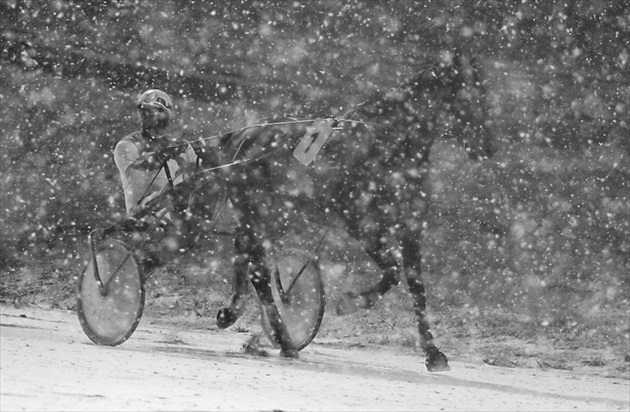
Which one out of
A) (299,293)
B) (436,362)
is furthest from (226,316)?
(436,362)

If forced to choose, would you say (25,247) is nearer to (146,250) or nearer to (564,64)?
(146,250)

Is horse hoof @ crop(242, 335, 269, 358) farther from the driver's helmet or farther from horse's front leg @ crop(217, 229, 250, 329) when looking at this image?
the driver's helmet

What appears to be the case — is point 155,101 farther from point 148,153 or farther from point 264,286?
point 264,286

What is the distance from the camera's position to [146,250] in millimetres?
7988

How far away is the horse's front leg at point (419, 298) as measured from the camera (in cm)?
799

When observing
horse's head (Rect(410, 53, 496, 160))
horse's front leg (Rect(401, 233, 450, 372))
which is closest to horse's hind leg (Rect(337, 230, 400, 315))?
horse's front leg (Rect(401, 233, 450, 372))

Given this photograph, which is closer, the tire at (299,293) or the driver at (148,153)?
the driver at (148,153)

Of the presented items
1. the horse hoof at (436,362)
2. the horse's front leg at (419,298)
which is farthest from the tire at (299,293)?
the horse hoof at (436,362)

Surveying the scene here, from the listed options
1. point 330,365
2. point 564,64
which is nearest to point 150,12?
point 564,64

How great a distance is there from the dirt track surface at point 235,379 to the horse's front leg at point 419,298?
0.09 metres

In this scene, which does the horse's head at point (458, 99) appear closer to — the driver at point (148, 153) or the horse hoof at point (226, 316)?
the driver at point (148, 153)

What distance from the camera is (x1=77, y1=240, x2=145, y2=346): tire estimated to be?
25.3 feet

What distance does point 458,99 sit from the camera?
8562mm

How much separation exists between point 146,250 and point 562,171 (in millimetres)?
5478
